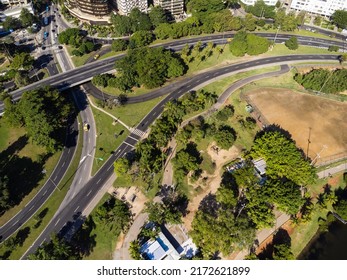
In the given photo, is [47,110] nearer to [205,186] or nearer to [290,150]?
[205,186]

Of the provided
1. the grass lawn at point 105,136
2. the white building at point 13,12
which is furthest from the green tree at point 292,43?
the white building at point 13,12

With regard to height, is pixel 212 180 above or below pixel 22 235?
above

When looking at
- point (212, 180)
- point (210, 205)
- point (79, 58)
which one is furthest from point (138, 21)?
point (210, 205)

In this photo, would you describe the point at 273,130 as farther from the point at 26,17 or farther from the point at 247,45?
the point at 26,17

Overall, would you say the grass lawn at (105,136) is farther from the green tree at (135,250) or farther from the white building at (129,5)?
the white building at (129,5)

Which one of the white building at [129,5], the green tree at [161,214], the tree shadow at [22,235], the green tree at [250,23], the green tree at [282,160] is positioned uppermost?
the white building at [129,5]

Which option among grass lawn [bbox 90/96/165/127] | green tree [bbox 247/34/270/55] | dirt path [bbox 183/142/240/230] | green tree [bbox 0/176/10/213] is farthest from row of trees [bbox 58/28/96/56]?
dirt path [bbox 183/142/240/230]
